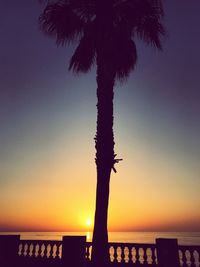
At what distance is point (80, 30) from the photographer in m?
12.9

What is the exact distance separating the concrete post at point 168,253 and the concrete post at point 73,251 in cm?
257

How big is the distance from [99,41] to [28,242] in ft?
28.2

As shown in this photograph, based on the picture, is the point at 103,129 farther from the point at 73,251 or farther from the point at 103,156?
the point at 73,251

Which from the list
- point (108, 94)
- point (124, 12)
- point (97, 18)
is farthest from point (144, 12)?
point (108, 94)

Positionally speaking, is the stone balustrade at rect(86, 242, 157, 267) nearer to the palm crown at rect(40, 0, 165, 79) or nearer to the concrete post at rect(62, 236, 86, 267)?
the concrete post at rect(62, 236, 86, 267)

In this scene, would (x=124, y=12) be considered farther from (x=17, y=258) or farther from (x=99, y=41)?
(x=17, y=258)

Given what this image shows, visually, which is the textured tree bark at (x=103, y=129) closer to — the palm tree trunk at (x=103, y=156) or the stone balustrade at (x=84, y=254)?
the palm tree trunk at (x=103, y=156)

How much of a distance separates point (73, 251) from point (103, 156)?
332cm

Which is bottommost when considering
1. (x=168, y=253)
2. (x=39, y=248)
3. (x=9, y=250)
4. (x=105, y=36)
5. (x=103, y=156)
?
(x=168, y=253)

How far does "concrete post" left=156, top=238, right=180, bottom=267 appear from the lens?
9.77 metres

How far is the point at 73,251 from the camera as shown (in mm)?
10812

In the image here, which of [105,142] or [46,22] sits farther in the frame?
[46,22]

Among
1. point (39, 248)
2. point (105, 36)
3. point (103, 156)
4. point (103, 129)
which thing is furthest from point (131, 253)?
point (105, 36)

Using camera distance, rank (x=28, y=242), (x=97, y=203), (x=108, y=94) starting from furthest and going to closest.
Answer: (x=28, y=242) < (x=108, y=94) < (x=97, y=203)
